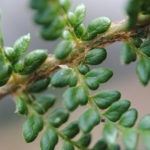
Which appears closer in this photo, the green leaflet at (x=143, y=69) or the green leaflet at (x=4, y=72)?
the green leaflet at (x=143, y=69)

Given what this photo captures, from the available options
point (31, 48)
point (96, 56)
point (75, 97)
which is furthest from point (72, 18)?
point (31, 48)

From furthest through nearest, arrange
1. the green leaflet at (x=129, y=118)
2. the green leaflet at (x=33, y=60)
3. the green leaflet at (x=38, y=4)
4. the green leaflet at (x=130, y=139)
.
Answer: the green leaflet at (x=33, y=60) < the green leaflet at (x=129, y=118) < the green leaflet at (x=130, y=139) < the green leaflet at (x=38, y=4)

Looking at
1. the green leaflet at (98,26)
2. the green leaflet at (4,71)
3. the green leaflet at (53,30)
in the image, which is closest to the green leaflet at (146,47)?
the green leaflet at (98,26)

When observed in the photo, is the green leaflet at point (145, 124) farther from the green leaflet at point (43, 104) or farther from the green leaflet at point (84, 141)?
the green leaflet at point (43, 104)

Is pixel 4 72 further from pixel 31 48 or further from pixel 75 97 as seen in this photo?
pixel 31 48

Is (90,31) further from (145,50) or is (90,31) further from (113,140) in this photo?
(113,140)

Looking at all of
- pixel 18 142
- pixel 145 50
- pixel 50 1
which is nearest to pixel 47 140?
pixel 145 50
